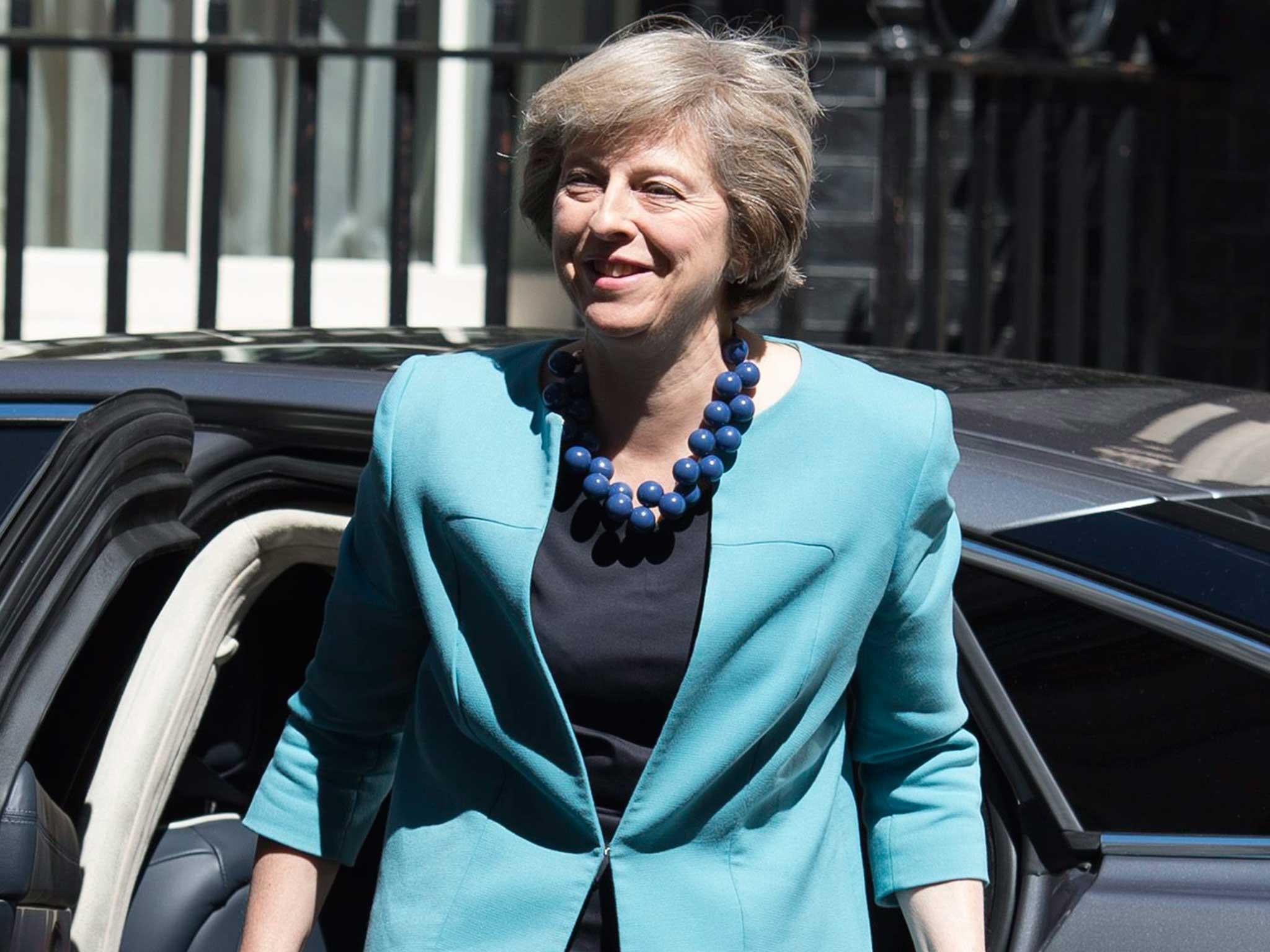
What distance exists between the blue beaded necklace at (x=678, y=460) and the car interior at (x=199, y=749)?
1.68ft

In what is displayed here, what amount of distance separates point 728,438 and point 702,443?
24 mm

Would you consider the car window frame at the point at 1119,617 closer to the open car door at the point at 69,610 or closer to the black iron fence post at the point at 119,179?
the open car door at the point at 69,610

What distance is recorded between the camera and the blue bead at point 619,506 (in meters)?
1.71

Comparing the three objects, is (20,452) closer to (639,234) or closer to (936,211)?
(639,234)

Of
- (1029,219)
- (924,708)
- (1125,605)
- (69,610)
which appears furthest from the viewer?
(1029,219)

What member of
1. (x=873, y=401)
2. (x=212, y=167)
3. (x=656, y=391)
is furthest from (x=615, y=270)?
(x=212, y=167)

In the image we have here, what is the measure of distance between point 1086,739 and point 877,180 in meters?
3.66

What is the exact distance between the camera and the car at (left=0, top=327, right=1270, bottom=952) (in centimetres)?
188

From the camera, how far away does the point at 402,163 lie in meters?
5.20

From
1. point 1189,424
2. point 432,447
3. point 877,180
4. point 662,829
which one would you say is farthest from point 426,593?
point 877,180

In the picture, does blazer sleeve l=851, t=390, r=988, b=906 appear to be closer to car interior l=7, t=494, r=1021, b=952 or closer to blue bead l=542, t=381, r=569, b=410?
car interior l=7, t=494, r=1021, b=952

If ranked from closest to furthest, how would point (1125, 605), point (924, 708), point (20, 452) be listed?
point (924, 708) → point (1125, 605) → point (20, 452)

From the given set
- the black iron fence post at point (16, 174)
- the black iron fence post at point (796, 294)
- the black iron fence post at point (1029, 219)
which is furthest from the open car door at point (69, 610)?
the black iron fence post at point (1029, 219)

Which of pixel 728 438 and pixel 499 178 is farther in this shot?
pixel 499 178
